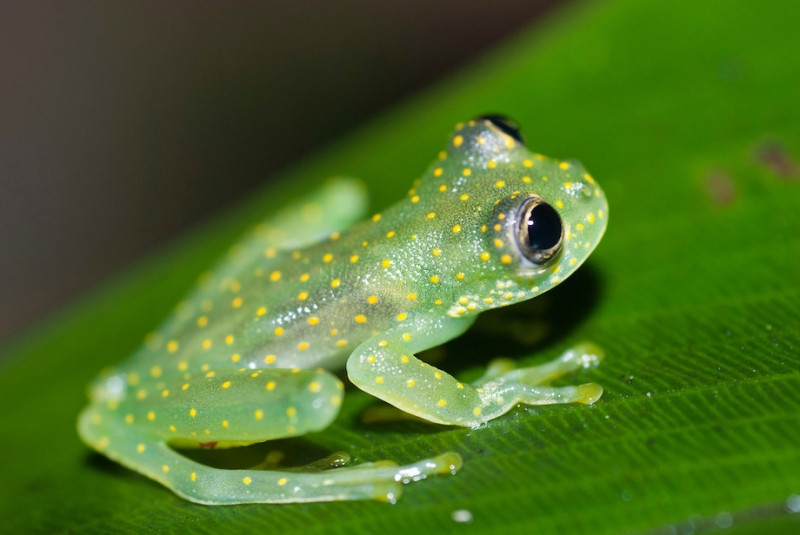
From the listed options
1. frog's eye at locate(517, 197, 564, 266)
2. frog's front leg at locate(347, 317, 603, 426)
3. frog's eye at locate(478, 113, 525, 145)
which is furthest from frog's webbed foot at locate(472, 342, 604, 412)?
frog's eye at locate(478, 113, 525, 145)

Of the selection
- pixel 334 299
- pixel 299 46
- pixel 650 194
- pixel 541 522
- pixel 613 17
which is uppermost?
pixel 299 46

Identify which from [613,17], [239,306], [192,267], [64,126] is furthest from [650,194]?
[64,126]

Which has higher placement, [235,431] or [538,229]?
[538,229]

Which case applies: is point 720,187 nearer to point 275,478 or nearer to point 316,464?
point 316,464

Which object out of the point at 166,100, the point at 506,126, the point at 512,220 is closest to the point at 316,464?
the point at 512,220

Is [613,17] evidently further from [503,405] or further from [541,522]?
[541,522]

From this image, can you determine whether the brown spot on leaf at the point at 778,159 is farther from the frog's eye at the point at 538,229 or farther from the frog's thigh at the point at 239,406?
the frog's thigh at the point at 239,406

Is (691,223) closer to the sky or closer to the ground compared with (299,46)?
closer to the ground
